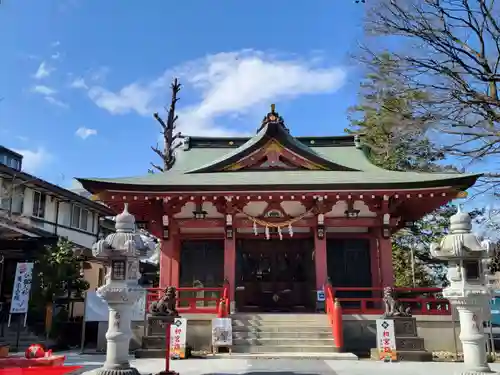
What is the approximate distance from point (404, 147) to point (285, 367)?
7.36 meters

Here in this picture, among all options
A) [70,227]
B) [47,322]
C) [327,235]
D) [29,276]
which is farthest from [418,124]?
[70,227]

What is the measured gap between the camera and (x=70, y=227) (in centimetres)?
2995

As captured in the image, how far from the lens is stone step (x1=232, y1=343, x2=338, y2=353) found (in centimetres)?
1220

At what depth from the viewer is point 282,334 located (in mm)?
12859

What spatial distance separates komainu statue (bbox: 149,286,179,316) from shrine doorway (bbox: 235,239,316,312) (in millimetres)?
3961

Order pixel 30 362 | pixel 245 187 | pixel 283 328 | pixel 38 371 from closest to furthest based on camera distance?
pixel 38 371, pixel 30 362, pixel 283 328, pixel 245 187

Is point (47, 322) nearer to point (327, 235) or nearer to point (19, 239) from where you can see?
point (19, 239)

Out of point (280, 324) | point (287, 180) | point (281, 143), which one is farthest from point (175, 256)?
point (281, 143)

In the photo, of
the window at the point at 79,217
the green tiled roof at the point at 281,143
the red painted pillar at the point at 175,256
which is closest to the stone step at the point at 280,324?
the red painted pillar at the point at 175,256

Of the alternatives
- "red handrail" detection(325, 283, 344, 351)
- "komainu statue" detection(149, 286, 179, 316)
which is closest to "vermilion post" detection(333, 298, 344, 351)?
"red handrail" detection(325, 283, 344, 351)

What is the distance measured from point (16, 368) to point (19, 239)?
12022mm

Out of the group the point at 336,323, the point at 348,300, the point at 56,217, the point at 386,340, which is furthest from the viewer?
the point at 56,217

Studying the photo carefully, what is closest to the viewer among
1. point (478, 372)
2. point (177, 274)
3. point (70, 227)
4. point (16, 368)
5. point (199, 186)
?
point (478, 372)

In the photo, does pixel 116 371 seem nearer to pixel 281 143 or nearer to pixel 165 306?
pixel 165 306
